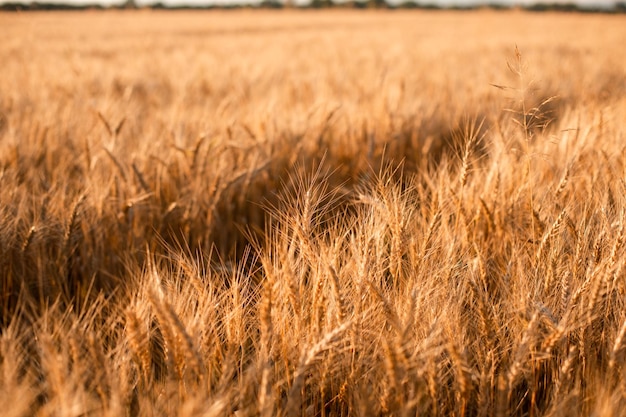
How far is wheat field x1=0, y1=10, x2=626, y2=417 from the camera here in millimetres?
721

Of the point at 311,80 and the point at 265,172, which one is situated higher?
the point at 311,80

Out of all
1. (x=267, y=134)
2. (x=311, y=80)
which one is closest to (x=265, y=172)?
(x=267, y=134)

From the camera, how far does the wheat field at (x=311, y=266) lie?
0.72 metres

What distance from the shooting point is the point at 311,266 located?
2.87 ft

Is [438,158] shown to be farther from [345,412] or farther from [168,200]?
[345,412]

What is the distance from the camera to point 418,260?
0.94m

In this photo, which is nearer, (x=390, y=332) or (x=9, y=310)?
(x=390, y=332)

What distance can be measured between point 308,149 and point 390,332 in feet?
4.46

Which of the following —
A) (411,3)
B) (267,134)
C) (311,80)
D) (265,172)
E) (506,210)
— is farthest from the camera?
(411,3)

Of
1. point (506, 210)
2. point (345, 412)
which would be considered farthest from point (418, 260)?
point (506, 210)

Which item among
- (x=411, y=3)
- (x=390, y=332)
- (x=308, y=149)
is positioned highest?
(x=411, y=3)

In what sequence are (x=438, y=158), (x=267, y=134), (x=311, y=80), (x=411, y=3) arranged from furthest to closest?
(x=411, y=3), (x=311, y=80), (x=438, y=158), (x=267, y=134)

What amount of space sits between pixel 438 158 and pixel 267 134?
0.89 m

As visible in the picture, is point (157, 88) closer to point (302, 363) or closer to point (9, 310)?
point (9, 310)
